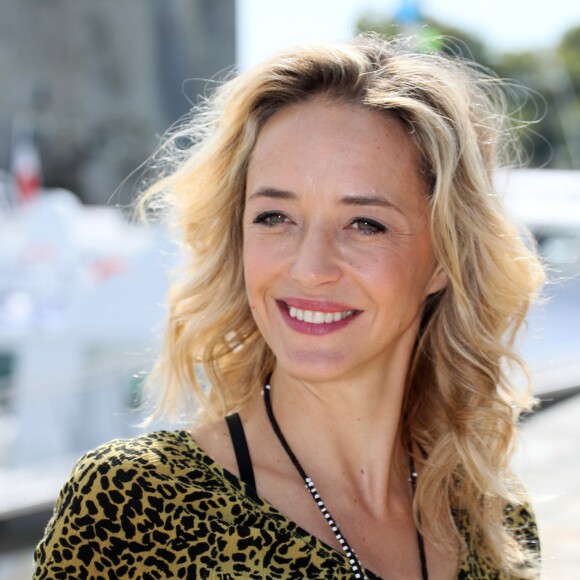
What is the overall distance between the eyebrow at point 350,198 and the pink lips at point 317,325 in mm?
185

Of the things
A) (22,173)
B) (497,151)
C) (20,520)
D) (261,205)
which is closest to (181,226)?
(261,205)

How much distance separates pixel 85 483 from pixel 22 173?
16962 millimetres

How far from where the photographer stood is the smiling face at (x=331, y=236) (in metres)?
1.88

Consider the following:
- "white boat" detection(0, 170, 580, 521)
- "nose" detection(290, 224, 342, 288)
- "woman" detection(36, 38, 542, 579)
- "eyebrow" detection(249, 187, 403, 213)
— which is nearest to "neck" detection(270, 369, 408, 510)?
"woman" detection(36, 38, 542, 579)

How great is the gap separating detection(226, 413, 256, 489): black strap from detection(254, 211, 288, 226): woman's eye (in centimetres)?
36

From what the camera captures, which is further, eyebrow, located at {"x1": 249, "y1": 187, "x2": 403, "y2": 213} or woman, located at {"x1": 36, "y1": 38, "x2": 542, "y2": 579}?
eyebrow, located at {"x1": 249, "y1": 187, "x2": 403, "y2": 213}

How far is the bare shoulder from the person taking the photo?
6.04ft

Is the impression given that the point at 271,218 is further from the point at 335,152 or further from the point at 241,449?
the point at 241,449

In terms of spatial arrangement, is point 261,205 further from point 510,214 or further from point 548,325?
point 548,325

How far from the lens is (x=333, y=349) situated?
6.17 feet

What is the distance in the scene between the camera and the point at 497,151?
89.7 inches

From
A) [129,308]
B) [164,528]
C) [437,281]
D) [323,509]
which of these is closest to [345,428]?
[323,509]

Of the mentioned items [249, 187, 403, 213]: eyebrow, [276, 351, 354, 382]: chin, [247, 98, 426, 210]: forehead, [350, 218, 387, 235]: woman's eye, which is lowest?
[276, 351, 354, 382]: chin

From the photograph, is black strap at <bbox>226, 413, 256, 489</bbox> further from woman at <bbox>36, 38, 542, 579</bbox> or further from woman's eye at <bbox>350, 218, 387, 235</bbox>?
woman's eye at <bbox>350, 218, 387, 235</bbox>
